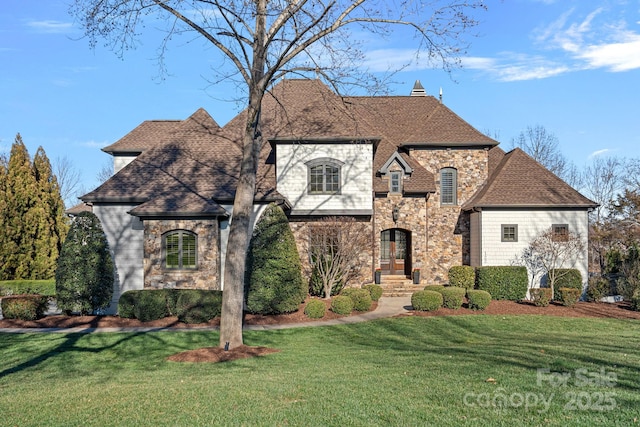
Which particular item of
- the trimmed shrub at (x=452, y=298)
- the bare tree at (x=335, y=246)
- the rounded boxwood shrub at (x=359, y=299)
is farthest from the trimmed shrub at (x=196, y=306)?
the trimmed shrub at (x=452, y=298)

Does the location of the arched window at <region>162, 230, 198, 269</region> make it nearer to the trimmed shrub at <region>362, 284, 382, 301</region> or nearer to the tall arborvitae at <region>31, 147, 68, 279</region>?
the trimmed shrub at <region>362, 284, 382, 301</region>

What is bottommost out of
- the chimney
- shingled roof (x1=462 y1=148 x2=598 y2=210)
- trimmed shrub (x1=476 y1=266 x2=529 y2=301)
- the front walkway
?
the front walkway

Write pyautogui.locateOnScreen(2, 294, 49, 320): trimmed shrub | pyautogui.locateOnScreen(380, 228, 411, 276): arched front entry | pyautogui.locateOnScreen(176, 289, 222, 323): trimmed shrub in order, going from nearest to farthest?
pyautogui.locateOnScreen(176, 289, 222, 323): trimmed shrub < pyautogui.locateOnScreen(2, 294, 49, 320): trimmed shrub < pyautogui.locateOnScreen(380, 228, 411, 276): arched front entry

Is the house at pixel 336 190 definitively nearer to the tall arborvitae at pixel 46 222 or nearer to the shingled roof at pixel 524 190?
the shingled roof at pixel 524 190

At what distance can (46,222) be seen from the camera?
26.7m

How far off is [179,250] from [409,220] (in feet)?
33.3

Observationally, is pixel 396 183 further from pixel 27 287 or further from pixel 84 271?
pixel 27 287

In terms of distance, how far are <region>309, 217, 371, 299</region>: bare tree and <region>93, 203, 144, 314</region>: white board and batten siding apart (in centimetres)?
637

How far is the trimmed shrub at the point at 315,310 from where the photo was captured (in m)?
15.5

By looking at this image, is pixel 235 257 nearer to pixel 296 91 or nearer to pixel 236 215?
pixel 236 215

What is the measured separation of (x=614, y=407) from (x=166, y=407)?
522 cm

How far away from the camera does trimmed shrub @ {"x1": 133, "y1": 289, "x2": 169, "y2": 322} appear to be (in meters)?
15.2

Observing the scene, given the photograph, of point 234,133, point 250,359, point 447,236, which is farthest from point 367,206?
point 250,359

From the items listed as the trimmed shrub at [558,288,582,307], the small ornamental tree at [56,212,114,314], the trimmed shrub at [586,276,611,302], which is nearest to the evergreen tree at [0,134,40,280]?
the small ornamental tree at [56,212,114,314]
